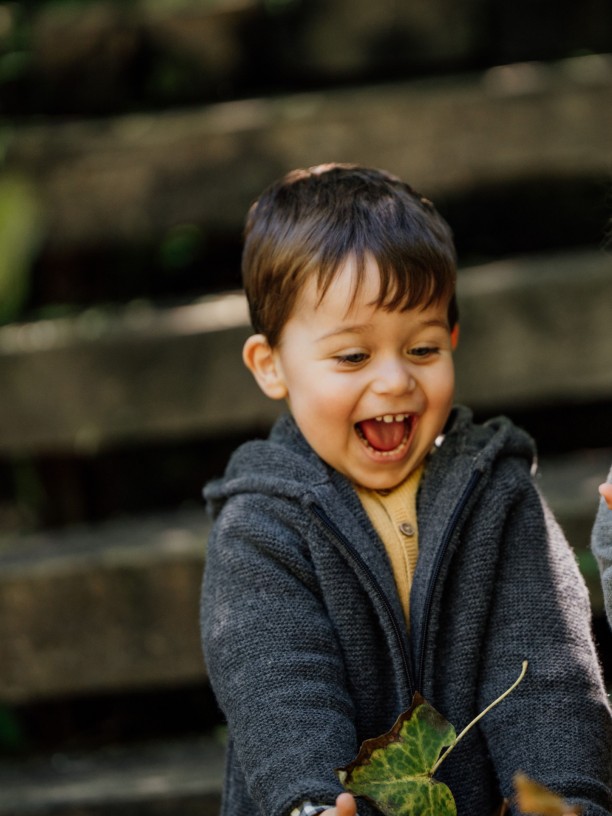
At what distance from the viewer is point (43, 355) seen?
308 cm

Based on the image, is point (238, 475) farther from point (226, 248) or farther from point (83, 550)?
point (226, 248)

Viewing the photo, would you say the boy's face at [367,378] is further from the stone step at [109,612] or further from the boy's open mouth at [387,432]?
the stone step at [109,612]

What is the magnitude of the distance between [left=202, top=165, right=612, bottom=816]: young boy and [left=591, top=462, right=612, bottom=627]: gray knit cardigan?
0.24 ft

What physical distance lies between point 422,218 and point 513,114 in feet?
5.64

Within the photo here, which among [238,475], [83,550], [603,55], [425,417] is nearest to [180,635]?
[83,550]

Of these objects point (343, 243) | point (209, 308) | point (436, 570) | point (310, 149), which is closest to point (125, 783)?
point (209, 308)

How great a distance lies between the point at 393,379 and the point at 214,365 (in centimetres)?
143

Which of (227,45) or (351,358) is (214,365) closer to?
(227,45)

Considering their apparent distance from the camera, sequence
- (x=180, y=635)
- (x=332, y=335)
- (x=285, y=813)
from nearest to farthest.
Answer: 1. (x=285, y=813)
2. (x=332, y=335)
3. (x=180, y=635)

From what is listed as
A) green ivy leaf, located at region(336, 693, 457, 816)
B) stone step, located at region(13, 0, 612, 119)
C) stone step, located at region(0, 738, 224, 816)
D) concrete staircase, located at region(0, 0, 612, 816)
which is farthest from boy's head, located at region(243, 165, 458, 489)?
stone step, located at region(13, 0, 612, 119)

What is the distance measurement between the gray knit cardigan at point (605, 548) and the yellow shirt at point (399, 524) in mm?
270

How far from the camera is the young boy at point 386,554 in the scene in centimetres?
161

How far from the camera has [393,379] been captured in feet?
5.44

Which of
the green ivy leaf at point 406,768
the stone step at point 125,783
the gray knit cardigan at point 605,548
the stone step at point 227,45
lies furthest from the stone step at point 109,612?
the stone step at point 227,45
